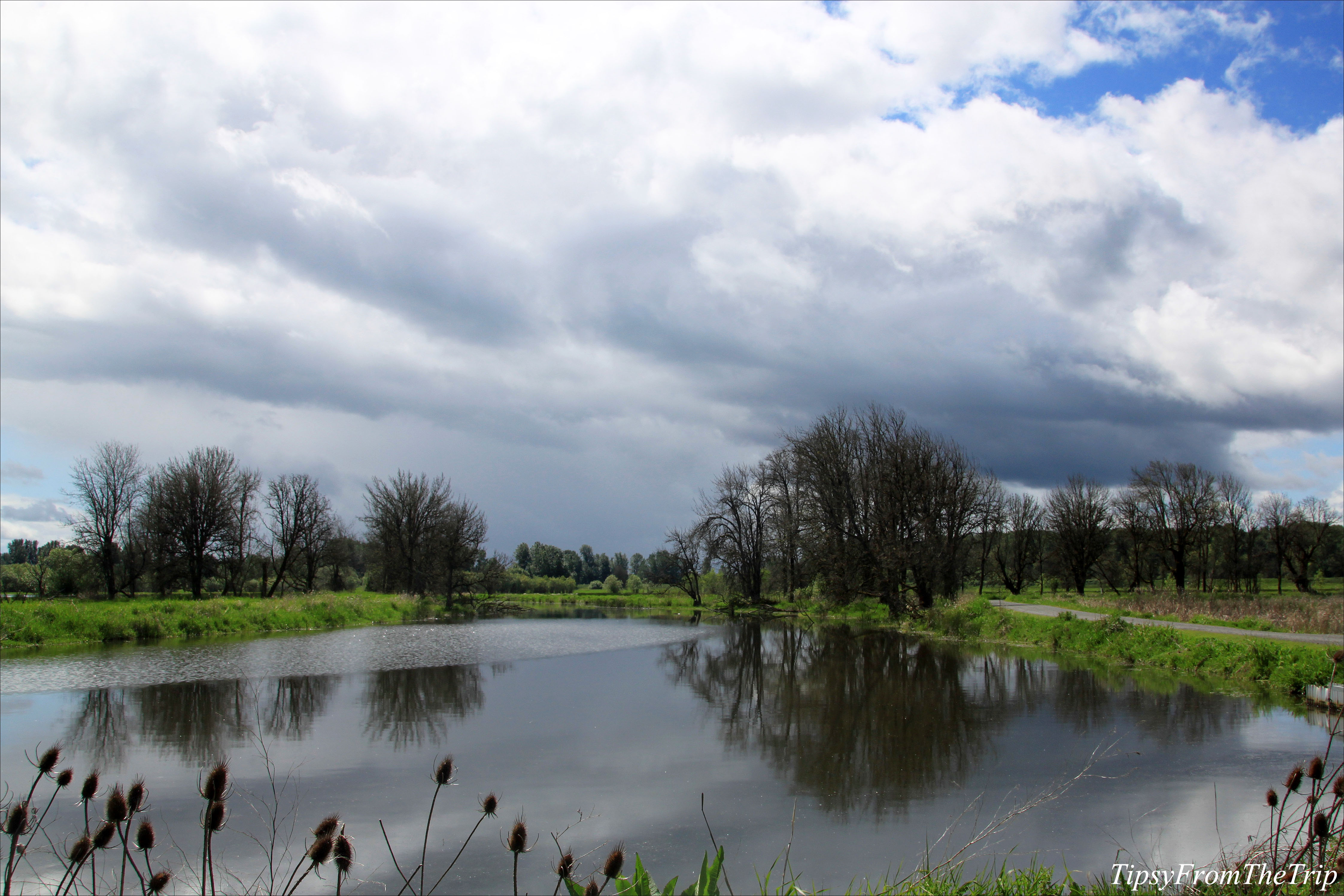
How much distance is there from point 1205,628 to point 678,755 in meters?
17.8

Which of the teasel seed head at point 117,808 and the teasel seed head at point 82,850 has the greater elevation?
the teasel seed head at point 117,808

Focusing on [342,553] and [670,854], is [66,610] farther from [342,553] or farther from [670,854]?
[342,553]

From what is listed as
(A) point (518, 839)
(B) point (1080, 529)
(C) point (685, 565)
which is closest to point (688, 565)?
(C) point (685, 565)

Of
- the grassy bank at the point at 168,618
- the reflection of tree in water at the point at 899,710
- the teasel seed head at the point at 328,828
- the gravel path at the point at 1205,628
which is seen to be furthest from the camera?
the grassy bank at the point at 168,618

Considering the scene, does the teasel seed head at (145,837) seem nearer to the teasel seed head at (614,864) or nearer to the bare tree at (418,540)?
the teasel seed head at (614,864)

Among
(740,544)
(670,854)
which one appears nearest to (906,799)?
(670,854)

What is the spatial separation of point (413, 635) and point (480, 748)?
20.7 meters

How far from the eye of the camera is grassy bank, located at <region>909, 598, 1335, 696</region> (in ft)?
45.6

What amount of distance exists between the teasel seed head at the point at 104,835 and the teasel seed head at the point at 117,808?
22mm

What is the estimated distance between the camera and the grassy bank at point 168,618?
73.8 feet

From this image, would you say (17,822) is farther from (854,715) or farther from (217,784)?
(854,715)

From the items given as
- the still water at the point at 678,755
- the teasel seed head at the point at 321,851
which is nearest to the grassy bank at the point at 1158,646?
the still water at the point at 678,755

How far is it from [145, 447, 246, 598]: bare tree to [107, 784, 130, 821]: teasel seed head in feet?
146

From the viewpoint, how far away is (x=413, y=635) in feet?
95.7
